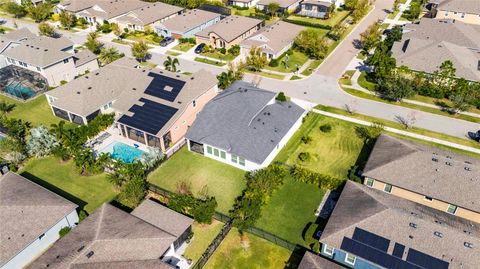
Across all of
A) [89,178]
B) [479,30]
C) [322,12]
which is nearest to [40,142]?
[89,178]

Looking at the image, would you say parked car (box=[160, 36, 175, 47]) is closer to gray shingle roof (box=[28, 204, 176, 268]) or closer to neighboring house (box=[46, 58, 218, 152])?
neighboring house (box=[46, 58, 218, 152])

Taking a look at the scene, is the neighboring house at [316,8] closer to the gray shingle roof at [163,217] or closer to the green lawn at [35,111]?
the green lawn at [35,111]

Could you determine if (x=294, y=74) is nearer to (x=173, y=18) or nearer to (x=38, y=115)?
(x=173, y=18)

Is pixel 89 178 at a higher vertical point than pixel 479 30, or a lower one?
lower

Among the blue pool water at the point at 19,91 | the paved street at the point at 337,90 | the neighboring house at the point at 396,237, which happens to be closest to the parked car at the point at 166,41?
the paved street at the point at 337,90

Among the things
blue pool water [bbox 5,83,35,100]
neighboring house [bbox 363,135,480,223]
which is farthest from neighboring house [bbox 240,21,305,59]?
blue pool water [bbox 5,83,35,100]

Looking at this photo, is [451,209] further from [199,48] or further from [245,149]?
[199,48]
